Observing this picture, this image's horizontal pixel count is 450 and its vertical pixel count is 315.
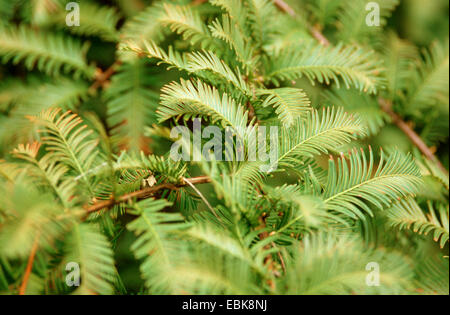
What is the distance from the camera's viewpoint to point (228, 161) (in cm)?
65

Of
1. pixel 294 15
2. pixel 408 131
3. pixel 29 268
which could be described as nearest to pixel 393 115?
pixel 408 131

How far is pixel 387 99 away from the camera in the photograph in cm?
105

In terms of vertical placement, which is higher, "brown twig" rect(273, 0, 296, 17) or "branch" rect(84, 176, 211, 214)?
"brown twig" rect(273, 0, 296, 17)

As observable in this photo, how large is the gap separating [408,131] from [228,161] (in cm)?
67

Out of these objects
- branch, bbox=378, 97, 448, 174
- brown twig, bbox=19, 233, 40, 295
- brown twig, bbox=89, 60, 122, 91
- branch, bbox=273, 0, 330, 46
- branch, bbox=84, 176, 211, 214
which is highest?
branch, bbox=273, 0, 330, 46

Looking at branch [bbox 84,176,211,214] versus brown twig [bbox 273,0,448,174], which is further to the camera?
brown twig [bbox 273,0,448,174]

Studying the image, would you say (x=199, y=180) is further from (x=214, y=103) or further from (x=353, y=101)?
(x=353, y=101)

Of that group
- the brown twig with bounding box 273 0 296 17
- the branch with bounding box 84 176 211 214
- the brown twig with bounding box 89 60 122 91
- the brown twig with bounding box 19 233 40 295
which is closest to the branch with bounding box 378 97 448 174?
the brown twig with bounding box 273 0 296 17

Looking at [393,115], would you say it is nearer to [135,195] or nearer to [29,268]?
[135,195]

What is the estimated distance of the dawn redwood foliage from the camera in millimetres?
525

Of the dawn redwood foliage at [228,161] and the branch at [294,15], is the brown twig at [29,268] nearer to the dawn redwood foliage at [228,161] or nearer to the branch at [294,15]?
the dawn redwood foliage at [228,161]

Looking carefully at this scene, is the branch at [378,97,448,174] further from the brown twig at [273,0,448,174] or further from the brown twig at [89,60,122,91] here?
the brown twig at [89,60,122,91]

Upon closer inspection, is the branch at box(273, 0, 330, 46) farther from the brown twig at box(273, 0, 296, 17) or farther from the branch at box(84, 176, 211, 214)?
the branch at box(84, 176, 211, 214)
